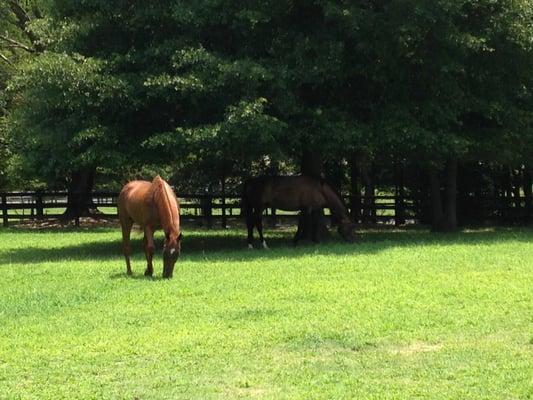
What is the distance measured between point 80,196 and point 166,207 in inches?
620

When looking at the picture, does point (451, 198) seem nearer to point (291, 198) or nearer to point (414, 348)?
point (291, 198)

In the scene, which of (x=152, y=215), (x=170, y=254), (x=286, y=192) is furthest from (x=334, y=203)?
(x=170, y=254)

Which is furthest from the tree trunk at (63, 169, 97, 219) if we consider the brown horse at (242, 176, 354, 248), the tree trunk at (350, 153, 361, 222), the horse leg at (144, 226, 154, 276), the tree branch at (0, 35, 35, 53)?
the horse leg at (144, 226, 154, 276)

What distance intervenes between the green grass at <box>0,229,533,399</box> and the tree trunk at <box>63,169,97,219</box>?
1215 cm

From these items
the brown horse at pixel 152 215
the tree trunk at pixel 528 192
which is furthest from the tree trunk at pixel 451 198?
the brown horse at pixel 152 215

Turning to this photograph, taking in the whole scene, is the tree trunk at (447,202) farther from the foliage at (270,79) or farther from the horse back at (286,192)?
the horse back at (286,192)

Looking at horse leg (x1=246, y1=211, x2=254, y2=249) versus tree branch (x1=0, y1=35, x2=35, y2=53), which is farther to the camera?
tree branch (x1=0, y1=35, x2=35, y2=53)

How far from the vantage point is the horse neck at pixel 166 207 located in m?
11.5

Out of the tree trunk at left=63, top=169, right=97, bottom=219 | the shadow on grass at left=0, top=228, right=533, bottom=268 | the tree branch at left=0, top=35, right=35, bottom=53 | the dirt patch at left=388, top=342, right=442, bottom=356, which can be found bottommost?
the dirt patch at left=388, top=342, right=442, bottom=356

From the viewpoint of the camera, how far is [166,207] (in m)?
11.7

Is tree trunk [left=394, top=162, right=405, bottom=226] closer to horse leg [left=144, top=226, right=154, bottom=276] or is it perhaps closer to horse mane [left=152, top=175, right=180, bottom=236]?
horse mane [left=152, top=175, right=180, bottom=236]

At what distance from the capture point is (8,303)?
939 cm

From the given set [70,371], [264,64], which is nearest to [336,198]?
[264,64]

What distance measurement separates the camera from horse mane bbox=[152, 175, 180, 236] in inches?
453
